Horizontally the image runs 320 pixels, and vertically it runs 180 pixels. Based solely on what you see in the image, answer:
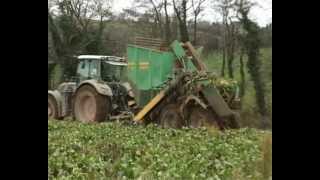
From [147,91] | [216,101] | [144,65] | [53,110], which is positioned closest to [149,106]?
[147,91]

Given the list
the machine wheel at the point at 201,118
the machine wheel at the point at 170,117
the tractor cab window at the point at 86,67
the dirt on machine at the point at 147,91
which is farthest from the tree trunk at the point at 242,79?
the tractor cab window at the point at 86,67

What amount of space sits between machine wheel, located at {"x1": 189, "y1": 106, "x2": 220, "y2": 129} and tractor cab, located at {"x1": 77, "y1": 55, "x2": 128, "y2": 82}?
0.33 m

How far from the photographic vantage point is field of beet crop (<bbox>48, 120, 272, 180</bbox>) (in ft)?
4.99

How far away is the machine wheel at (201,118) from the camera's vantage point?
5.85 ft

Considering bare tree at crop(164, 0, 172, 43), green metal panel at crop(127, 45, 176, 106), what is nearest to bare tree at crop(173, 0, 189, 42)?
bare tree at crop(164, 0, 172, 43)

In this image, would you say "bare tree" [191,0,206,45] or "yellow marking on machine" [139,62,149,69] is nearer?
"bare tree" [191,0,206,45]

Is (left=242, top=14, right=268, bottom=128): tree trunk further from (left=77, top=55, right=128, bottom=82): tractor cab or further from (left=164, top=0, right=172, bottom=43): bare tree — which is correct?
(left=77, top=55, right=128, bottom=82): tractor cab

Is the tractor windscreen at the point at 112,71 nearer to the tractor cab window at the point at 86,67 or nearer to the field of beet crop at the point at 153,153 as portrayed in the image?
the tractor cab window at the point at 86,67

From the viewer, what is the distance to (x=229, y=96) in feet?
5.44

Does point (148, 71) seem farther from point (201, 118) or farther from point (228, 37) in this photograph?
point (228, 37)

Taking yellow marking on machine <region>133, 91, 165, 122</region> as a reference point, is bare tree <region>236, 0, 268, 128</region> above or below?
above
